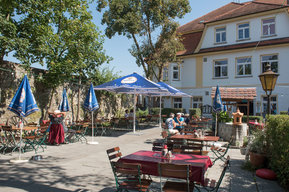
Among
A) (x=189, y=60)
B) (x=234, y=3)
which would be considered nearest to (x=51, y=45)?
(x=189, y=60)

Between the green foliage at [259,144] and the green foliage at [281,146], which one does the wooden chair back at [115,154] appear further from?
the green foliage at [259,144]

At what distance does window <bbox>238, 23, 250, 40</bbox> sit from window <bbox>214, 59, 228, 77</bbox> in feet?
8.17

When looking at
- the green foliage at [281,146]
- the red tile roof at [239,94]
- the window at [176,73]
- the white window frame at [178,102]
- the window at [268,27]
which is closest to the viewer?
the green foliage at [281,146]

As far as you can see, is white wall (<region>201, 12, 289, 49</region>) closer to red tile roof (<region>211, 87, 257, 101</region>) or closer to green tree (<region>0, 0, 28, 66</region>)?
red tile roof (<region>211, 87, 257, 101</region>)

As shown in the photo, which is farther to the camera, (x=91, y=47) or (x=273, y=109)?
(x=273, y=109)

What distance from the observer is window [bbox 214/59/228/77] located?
2073 centimetres

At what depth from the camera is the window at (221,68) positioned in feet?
68.0

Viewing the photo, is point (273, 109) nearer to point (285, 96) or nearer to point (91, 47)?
point (285, 96)

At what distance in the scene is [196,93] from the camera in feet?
72.1

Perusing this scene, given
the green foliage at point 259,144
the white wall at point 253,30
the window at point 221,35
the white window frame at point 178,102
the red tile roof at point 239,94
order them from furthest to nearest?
the white window frame at point 178,102 → the window at point 221,35 → the white wall at point 253,30 → the red tile roof at point 239,94 → the green foliage at point 259,144

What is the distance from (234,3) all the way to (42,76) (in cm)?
2354

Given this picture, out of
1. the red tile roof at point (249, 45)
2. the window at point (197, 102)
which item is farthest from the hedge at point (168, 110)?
the red tile roof at point (249, 45)

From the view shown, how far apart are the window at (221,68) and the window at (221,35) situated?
2039mm

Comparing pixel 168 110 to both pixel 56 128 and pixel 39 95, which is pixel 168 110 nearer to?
pixel 39 95
